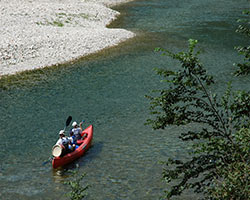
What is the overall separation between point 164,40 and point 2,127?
2162 cm

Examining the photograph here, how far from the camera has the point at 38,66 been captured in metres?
31.9

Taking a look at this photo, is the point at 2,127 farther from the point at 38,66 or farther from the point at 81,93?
the point at 38,66

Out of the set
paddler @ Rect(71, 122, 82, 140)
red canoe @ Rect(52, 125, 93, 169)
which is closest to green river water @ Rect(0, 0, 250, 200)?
red canoe @ Rect(52, 125, 93, 169)

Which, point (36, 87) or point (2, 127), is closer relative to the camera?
point (2, 127)

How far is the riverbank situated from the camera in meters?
32.9

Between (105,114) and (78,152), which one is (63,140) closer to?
(78,152)

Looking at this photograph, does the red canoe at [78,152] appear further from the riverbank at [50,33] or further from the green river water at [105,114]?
the riverbank at [50,33]

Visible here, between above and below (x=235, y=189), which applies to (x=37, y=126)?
below

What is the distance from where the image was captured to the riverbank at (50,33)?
32875 mm

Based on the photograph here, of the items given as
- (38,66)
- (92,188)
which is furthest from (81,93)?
(92,188)

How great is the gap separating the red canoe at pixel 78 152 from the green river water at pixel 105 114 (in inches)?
11.3

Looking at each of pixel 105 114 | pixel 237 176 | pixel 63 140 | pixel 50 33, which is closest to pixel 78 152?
pixel 63 140

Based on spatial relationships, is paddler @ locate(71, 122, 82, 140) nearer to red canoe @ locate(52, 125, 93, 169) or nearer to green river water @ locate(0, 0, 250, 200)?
red canoe @ locate(52, 125, 93, 169)

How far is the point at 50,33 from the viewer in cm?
3806
